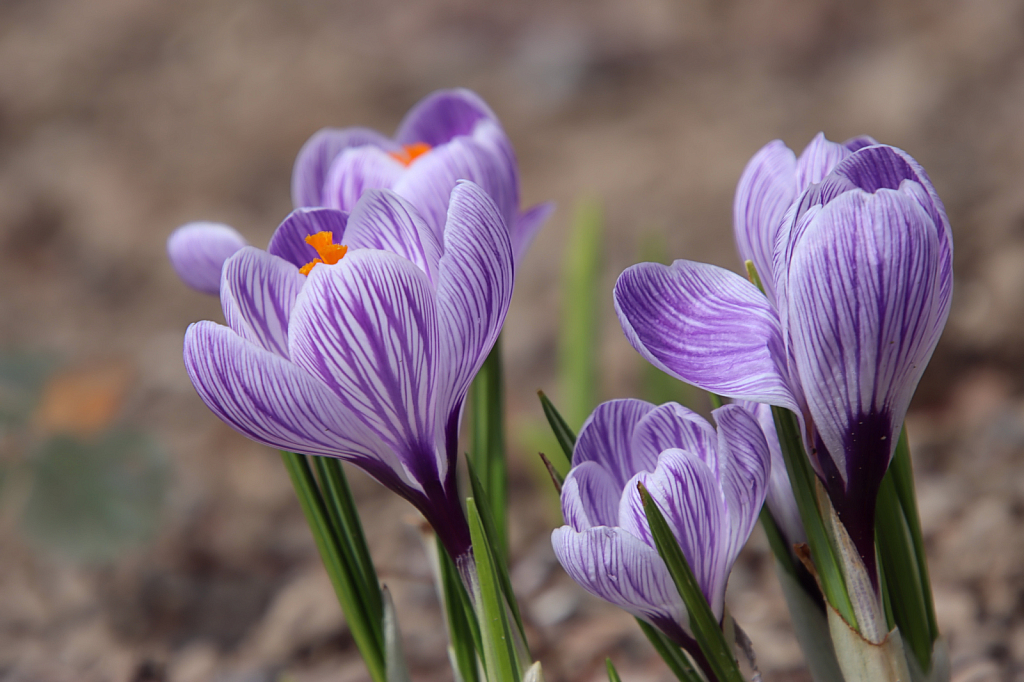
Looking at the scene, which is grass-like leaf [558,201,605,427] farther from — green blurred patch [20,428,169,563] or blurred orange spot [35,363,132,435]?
blurred orange spot [35,363,132,435]

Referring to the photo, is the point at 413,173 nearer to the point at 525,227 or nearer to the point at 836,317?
the point at 525,227

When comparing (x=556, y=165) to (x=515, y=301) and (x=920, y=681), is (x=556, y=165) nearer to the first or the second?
(x=515, y=301)

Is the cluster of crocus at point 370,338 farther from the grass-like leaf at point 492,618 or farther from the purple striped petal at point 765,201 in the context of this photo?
the purple striped petal at point 765,201

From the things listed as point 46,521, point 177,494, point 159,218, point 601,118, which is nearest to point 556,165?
point 601,118

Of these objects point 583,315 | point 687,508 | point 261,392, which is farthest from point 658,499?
point 583,315

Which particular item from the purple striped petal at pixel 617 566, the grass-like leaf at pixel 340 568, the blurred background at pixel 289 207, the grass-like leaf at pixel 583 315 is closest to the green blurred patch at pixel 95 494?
the blurred background at pixel 289 207
